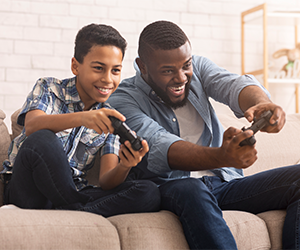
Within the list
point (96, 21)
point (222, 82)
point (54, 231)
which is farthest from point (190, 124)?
point (96, 21)

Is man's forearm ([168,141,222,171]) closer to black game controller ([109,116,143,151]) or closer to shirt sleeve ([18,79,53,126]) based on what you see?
black game controller ([109,116,143,151])

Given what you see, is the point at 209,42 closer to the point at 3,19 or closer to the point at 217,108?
the point at 217,108

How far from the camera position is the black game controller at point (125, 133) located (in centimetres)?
93

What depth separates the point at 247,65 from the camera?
2.72 m

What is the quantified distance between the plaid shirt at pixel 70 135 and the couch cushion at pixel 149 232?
28 centimetres

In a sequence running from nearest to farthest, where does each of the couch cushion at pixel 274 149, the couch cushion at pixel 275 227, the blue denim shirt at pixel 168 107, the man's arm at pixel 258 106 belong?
the man's arm at pixel 258 106 → the couch cushion at pixel 275 227 → the blue denim shirt at pixel 168 107 → the couch cushion at pixel 274 149

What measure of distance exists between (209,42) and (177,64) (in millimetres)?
1500

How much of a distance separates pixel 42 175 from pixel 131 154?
238 millimetres

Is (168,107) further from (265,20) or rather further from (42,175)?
(265,20)

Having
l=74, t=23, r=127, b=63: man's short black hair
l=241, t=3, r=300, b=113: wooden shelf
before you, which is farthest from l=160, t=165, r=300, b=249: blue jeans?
l=241, t=3, r=300, b=113: wooden shelf

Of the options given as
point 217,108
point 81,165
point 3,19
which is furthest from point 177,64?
point 3,19

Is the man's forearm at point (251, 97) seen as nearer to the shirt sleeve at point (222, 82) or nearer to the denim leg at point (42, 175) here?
the shirt sleeve at point (222, 82)

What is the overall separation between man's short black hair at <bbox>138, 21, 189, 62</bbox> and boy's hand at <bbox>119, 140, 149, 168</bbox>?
15.1 inches

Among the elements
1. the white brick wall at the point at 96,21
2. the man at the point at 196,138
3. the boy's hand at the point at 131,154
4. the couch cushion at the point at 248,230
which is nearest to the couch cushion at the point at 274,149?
the man at the point at 196,138
